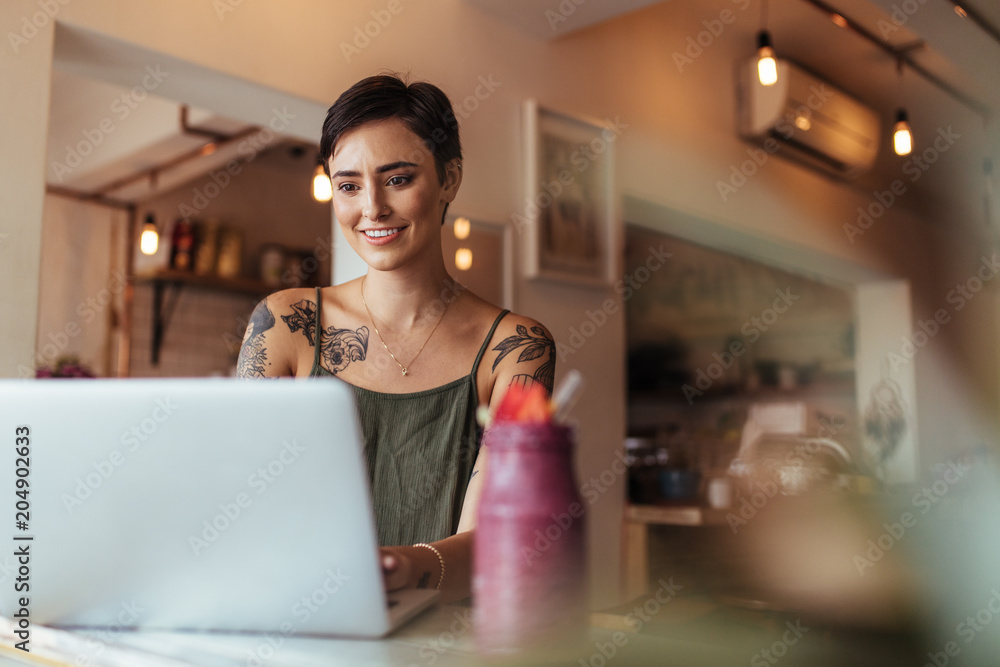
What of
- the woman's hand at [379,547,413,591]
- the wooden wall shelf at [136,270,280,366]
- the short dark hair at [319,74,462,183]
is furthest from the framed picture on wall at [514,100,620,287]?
the woman's hand at [379,547,413,591]

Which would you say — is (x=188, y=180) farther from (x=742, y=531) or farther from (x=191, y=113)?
(x=742, y=531)

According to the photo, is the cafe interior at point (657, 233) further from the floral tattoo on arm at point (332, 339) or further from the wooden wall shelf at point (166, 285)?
the floral tattoo on arm at point (332, 339)

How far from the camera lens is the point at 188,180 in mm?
4461

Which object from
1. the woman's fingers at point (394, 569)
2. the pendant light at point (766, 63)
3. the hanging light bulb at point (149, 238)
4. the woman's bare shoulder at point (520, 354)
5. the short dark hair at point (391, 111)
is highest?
the pendant light at point (766, 63)

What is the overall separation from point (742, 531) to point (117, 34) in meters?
2.91

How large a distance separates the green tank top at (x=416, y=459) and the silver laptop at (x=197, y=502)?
61 centimetres

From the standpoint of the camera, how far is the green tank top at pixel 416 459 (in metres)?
1.31

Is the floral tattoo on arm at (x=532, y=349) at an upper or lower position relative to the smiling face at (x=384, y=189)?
lower

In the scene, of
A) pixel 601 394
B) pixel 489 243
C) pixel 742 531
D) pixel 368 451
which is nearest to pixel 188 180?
pixel 489 243

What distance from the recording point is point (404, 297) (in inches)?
56.0

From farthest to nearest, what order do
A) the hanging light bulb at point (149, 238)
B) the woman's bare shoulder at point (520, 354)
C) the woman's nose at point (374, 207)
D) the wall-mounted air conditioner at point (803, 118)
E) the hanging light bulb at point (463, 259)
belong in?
the wall-mounted air conditioner at point (803, 118)
the hanging light bulb at point (149, 238)
the hanging light bulb at point (463, 259)
the woman's bare shoulder at point (520, 354)
the woman's nose at point (374, 207)

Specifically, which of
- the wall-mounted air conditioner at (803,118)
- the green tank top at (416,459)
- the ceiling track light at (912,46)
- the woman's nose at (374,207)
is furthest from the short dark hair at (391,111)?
the wall-mounted air conditioner at (803,118)

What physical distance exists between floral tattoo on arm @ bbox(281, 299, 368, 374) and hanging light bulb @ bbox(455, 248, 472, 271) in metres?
1.47

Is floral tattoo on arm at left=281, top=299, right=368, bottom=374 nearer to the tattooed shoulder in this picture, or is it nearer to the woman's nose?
the tattooed shoulder
